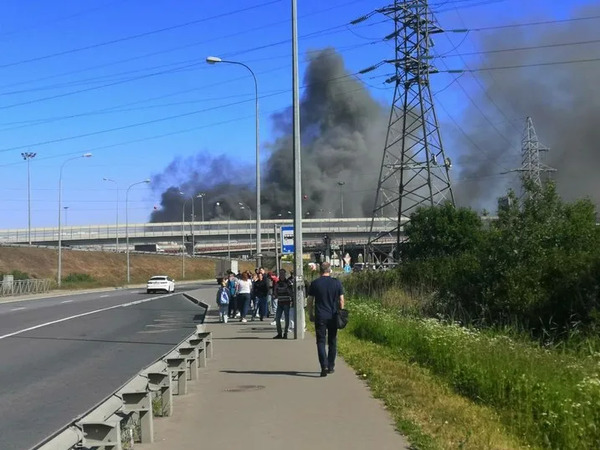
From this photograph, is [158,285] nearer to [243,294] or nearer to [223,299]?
[243,294]

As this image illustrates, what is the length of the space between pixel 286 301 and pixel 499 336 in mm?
5966

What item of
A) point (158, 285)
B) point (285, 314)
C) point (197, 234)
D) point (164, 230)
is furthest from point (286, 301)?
point (164, 230)

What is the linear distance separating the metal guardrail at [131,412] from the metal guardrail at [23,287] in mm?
45909

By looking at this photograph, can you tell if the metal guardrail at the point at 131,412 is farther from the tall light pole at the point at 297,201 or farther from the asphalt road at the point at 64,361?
the tall light pole at the point at 297,201

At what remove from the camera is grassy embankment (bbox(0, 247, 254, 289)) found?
3051 inches

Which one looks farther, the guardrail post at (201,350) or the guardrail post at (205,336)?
the guardrail post at (205,336)

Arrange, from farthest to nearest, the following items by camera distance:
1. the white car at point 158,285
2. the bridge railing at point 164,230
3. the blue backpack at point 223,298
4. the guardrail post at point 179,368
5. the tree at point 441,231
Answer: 1. the bridge railing at point 164,230
2. the white car at point 158,285
3. the tree at point 441,231
4. the blue backpack at point 223,298
5. the guardrail post at point 179,368

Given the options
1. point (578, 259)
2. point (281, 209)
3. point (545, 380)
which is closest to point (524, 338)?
point (578, 259)

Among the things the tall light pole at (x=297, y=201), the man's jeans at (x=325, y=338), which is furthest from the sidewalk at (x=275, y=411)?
the tall light pole at (x=297, y=201)

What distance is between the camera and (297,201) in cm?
1797

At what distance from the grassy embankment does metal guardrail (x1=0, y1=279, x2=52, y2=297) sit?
7.80 metres

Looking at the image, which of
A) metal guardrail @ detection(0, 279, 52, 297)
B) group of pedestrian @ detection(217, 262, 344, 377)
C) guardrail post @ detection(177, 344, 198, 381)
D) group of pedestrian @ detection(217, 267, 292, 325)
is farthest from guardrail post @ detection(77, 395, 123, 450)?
metal guardrail @ detection(0, 279, 52, 297)

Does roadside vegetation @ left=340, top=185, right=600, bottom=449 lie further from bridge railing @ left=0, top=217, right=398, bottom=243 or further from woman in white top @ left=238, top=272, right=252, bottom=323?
bridge railing @ left=0, top=217, right=398, bottom=243

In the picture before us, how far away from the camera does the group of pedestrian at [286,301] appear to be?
1095 centimetres
